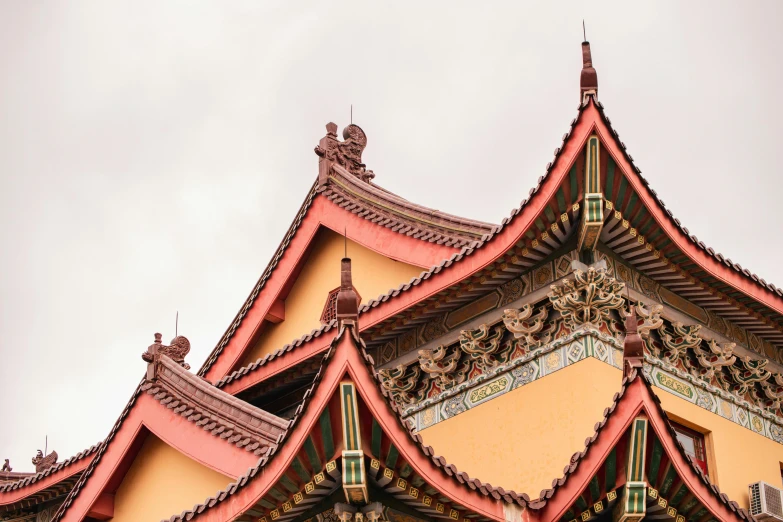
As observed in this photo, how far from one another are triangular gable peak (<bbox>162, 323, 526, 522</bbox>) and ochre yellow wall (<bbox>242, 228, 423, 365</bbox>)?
5.66 meters

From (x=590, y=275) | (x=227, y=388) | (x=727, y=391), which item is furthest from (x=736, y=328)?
(x=227, y=388)

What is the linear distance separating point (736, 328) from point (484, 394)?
3518mm

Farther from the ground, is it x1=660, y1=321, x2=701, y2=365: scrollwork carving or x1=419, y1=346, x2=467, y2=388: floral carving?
x1=660, y1=321, x2=701, y2=365: scrollwork carving

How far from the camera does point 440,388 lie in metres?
14.7

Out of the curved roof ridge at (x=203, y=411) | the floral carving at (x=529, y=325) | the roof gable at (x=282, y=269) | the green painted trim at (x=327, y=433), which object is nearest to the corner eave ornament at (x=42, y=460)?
the roof gable at (x=282, y=269)

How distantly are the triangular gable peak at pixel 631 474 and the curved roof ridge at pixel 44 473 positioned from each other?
6943 millimetres

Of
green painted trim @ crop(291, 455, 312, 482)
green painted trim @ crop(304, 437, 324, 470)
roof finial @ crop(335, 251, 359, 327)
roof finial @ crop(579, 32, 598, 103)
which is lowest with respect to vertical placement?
green painted trim @ crop(291, 455, 312, 482)

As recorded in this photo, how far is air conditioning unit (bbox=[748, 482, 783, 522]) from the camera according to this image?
14.0 m

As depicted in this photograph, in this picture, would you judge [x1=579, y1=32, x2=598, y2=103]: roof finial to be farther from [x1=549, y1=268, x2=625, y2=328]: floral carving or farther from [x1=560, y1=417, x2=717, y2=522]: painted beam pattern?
[x1=560, y1=417, x2=717, y2=522]: painted beam pattern

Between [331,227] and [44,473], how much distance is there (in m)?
4.95

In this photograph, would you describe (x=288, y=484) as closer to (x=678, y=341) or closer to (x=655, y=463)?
(x=655, y=463)

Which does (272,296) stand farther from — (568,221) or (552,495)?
(552,495)

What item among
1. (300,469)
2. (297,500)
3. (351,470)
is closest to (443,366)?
(297,500)

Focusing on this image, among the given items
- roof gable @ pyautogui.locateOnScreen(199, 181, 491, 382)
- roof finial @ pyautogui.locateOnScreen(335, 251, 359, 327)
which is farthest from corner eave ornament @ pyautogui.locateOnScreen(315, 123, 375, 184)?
roof finial @ pyautogui.locateOnScreen(335, 251, 359, 327)
